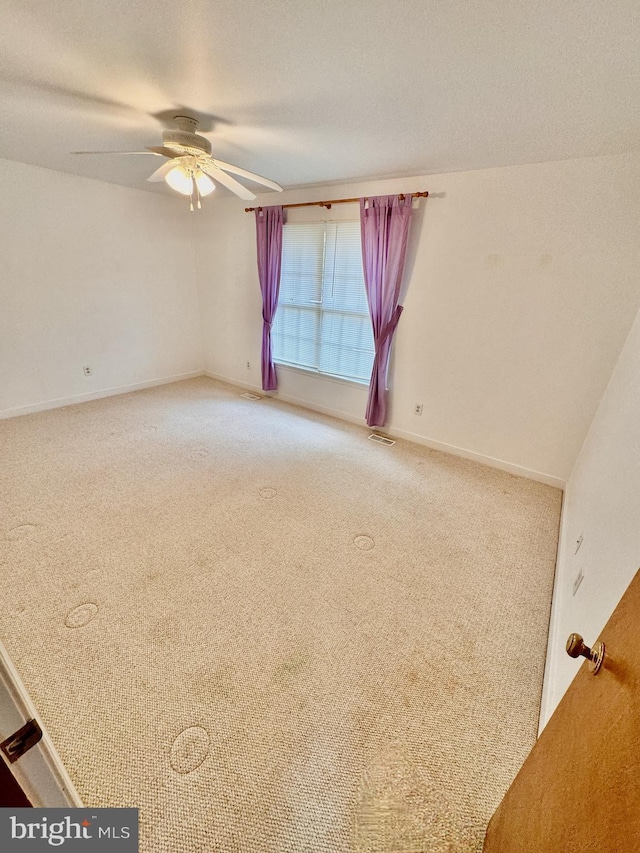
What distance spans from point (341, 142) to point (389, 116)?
46 cm

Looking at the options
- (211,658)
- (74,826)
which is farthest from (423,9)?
(211,658)

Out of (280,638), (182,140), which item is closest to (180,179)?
(182,140)

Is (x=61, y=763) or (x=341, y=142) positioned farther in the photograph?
(x=341, y=142)

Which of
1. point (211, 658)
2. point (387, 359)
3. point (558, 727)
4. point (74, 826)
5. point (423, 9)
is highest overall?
point (423, 9)

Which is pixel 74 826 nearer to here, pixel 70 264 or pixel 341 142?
pixel 341 142

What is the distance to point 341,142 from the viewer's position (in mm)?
2043

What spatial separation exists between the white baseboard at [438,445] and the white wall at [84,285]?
56.2 inches

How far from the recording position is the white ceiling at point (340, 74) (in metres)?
1.06

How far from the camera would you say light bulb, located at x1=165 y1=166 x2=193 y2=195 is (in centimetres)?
198

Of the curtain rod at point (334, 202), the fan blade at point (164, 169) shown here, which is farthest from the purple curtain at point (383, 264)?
the fan blade at point (164, 169)

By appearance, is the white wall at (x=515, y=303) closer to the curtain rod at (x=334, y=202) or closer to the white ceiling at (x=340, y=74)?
the curtain rod at (x=334, y=202)

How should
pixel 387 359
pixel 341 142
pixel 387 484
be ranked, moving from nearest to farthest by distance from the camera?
pixel 341 142
pixel 387 484
pixel 387 359

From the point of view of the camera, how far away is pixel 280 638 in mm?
1426

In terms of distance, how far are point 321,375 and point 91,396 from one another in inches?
103
